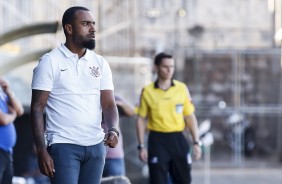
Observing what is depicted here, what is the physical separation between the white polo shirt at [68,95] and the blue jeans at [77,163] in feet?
0.15

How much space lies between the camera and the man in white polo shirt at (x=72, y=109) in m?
4.90

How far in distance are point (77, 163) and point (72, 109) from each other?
0.36 meters

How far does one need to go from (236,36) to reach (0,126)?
17.4 metres

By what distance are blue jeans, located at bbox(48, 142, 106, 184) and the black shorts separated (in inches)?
116

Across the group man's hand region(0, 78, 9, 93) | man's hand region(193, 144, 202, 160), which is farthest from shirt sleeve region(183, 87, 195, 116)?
man's hand region(0, 78, 9, 93)

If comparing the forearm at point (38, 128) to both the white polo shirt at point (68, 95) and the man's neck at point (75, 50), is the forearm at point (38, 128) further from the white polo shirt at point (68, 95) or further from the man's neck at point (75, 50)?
the man's neck at point (75, 50)

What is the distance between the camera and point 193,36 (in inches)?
928

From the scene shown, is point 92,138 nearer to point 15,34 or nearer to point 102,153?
point 102,153

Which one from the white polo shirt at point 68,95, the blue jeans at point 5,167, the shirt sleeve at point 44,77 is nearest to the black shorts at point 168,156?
the blue jeans at point 5,167

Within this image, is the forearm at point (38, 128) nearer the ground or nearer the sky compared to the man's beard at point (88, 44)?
nearer the ground

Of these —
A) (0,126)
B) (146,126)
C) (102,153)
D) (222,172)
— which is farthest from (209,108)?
(102,153)

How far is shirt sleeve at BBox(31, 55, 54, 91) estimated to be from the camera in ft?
16.1

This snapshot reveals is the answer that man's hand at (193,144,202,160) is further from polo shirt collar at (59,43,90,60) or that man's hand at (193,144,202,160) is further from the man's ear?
the man's ear

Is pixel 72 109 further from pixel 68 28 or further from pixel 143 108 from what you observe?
pixel 143 108
